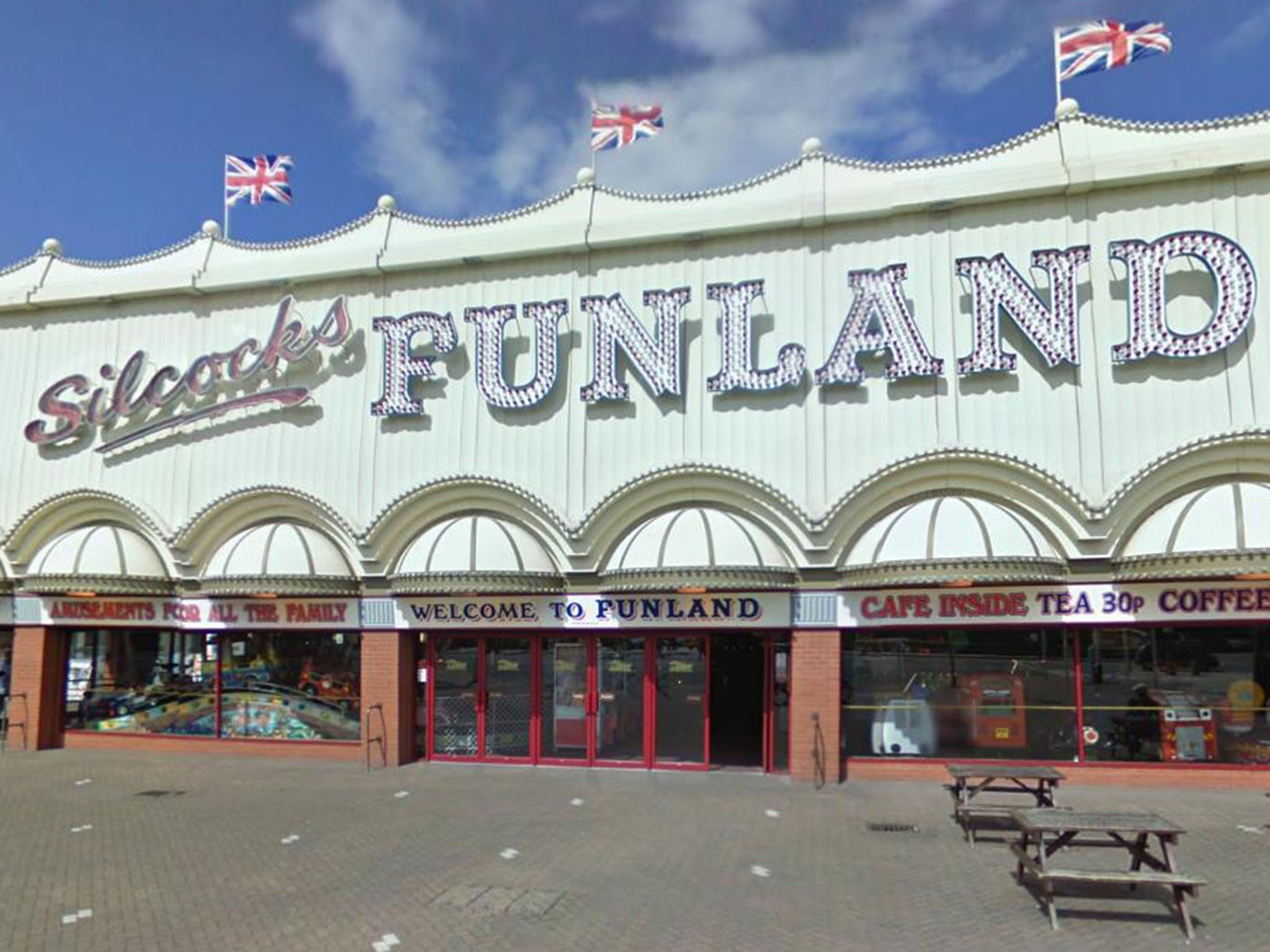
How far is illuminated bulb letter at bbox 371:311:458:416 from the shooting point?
61.2 ft

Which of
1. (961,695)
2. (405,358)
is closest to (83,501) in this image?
(405,358)

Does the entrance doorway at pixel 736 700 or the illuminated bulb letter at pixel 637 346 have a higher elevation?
the illuminated bulb letter at pixel 637 346

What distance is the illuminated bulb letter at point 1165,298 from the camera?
14891 millimetres

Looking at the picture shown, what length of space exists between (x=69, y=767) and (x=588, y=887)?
484 inches

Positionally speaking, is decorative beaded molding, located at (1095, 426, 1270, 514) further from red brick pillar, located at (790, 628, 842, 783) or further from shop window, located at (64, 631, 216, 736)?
shop window, located at (64, 631, 216, 736)

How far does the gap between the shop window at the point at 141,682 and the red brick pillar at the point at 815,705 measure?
11.3m

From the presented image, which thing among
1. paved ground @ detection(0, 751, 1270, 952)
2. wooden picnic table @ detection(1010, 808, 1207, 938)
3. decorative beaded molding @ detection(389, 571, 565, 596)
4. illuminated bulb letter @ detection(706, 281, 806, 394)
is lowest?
paved ground @ detection(0, 751, 1270, 952)

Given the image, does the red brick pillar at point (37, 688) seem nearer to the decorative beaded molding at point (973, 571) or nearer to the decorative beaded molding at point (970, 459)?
the decorative beaded molding at point (970, 459)

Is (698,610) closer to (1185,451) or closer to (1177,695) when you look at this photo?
(1177,695)

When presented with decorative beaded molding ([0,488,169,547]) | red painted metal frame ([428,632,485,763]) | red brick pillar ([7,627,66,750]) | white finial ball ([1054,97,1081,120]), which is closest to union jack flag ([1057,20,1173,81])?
white finial ball ([1054,97,1081,120])

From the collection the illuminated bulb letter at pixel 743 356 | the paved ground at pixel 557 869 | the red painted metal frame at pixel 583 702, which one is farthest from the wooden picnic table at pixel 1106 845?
the red painted metal frame at pixel 583 702

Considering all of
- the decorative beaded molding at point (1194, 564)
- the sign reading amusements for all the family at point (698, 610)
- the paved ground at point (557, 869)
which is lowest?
the paved ground at point (557, 869)

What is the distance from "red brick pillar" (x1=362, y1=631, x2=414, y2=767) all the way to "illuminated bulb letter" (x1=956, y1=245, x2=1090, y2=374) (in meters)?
10.9

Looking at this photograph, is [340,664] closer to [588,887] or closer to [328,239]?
[328,239]
